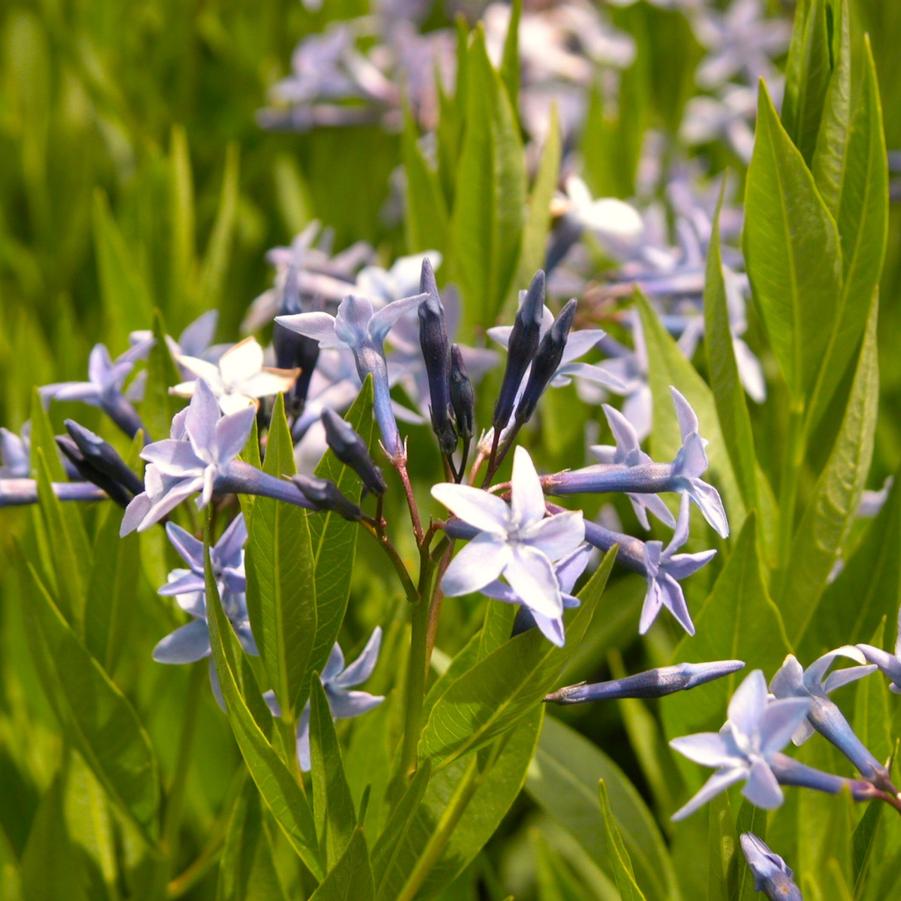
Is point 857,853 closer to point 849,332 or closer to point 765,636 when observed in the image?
point 765,636

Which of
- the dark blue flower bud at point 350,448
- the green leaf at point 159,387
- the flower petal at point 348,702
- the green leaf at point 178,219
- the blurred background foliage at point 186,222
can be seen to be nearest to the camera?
the dark blue flower bud at point 350,448

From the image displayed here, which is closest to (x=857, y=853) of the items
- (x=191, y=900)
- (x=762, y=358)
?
(x=191, y=900)

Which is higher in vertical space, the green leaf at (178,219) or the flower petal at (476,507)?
the flower petal at (476,507)

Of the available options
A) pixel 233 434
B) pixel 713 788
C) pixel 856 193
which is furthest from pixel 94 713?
pixel 856 193

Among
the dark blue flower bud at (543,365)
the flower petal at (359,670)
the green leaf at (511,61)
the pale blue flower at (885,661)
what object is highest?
the green leaf at (511,61)

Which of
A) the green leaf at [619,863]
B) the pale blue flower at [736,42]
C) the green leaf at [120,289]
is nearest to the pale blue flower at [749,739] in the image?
the green leaf at [619,863]

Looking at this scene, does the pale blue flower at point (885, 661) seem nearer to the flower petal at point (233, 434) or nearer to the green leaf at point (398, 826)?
the green leaf at point (398, 826)
